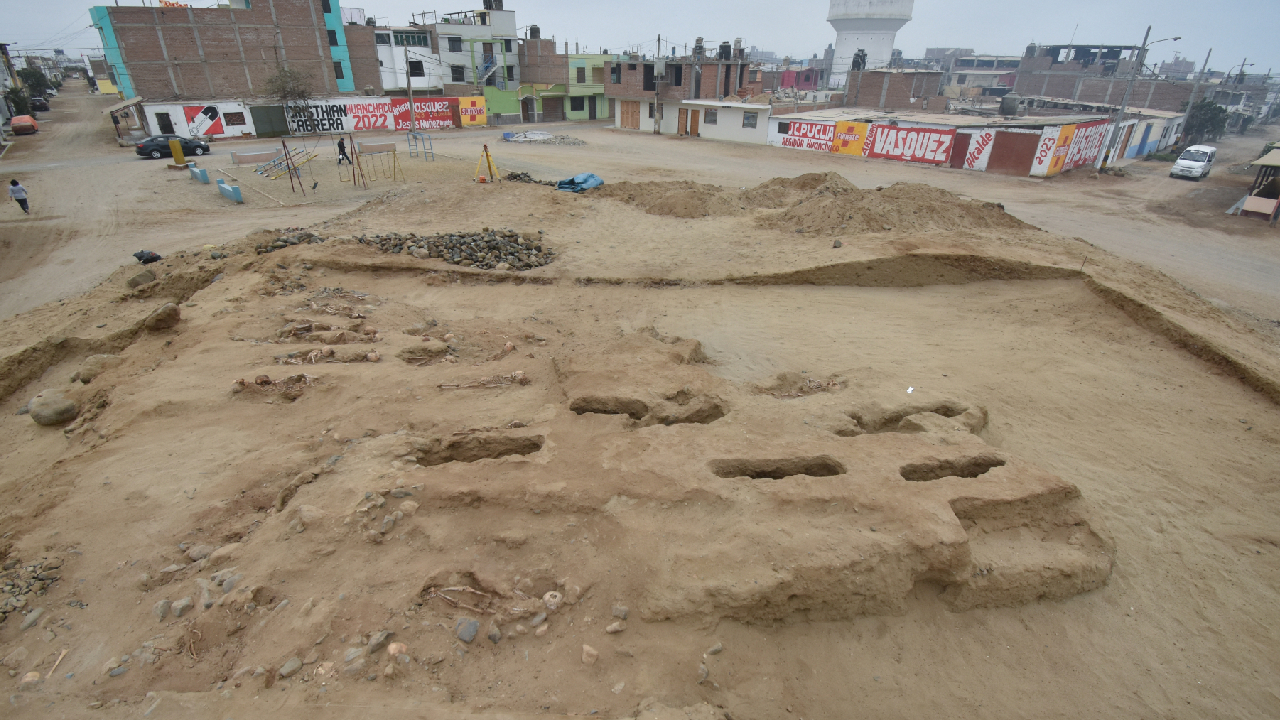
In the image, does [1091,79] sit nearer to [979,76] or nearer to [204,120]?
[979,76]

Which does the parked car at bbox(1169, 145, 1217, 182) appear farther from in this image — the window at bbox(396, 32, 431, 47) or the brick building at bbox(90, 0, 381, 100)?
the brick building at bbox(90, 0, 381, 100)

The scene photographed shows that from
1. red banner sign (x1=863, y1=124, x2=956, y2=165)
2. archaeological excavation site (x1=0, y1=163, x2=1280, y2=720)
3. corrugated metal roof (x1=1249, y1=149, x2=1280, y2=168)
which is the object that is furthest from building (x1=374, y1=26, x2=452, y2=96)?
corrugated metal roof (x1=1249, y1=149, x2=1280, y2=168)

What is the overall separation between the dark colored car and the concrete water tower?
200ft

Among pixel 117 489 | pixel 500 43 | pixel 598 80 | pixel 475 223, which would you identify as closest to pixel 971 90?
pixel 598 80

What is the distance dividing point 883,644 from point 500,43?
162ft

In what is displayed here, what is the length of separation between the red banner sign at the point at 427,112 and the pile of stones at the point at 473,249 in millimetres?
29907

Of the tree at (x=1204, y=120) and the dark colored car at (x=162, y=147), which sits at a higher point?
the tree at (x=1204, y=120)

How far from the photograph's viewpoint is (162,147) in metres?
27.3

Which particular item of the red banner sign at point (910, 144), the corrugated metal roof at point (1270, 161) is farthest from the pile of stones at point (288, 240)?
the corrugated metal roof at point (1270, 161)

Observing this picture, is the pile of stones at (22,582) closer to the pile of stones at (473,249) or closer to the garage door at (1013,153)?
the pile of stones at (473,249)

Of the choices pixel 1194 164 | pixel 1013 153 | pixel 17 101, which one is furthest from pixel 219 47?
pixel 1194 164

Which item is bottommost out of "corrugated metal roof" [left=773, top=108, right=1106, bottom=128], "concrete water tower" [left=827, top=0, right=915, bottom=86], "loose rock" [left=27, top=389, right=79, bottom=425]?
"loose rock" [left=27, top=389, right=79, bottom=425]

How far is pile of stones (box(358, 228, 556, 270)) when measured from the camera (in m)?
13.0

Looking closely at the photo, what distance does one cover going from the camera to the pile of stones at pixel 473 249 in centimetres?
1295
